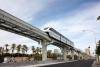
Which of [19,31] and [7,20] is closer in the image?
[7,20]

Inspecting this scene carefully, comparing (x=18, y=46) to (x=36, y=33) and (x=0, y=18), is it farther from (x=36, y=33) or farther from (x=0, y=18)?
(x=0, y=18)

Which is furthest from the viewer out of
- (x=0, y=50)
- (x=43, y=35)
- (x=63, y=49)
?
(x=0, y=50)

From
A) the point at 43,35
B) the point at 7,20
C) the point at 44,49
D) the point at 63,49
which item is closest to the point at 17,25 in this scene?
the point at 7,20

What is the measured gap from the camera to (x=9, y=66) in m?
A: 39.8

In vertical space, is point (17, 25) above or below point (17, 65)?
above

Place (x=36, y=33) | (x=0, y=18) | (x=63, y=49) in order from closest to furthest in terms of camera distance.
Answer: (x=0, y=18)
(x=36, y=33)
(x=63, y=49)

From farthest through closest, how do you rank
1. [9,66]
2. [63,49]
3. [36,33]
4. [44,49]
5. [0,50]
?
[0,50] < [63,49] < [44,49] < [36,33] < [9,66]

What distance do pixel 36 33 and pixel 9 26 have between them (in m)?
12.8

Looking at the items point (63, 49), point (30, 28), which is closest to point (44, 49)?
point (30, 28)

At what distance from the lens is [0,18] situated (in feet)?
123

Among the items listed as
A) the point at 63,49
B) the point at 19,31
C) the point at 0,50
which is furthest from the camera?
the point at 0,50

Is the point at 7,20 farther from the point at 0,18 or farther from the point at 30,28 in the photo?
the point at 30,28

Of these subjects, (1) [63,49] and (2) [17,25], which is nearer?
(2) [17,25]

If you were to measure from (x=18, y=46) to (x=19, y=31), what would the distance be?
109364 mm
